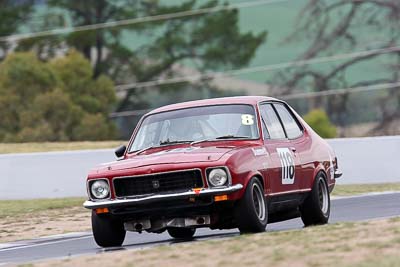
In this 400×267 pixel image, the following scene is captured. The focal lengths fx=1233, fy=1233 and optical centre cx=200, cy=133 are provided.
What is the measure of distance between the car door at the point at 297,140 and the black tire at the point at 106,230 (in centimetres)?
199

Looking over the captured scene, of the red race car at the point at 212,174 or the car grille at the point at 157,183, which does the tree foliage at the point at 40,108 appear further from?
the car grille at the point at 157,183

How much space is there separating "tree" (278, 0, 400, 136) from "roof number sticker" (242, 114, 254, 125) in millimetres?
33812

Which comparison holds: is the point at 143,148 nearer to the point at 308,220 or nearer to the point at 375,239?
the point at 308,220

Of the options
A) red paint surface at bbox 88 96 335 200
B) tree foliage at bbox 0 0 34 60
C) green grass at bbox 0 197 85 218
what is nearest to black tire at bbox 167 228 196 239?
red paint surface at bbox 88 96 335 200

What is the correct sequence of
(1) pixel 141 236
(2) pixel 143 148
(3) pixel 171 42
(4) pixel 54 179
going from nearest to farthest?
(2) pixel 143 148 → (1) pixel 141 236 → (4) pixel 54 179 → (3) pixel 171 42

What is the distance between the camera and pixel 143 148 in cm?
1291

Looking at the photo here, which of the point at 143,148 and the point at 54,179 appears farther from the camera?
the point at 54,179

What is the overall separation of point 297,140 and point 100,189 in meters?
2.51

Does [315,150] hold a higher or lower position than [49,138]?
higher

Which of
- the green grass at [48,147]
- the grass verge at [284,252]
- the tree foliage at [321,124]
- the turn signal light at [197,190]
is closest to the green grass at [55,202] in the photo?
the green grass at [48,147]

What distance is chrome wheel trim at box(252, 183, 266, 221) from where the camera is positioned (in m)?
12.0

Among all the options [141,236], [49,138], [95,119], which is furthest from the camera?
[95,119]

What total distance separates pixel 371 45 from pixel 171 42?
8.27m

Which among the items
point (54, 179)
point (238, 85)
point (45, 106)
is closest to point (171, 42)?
point (238, 85)
